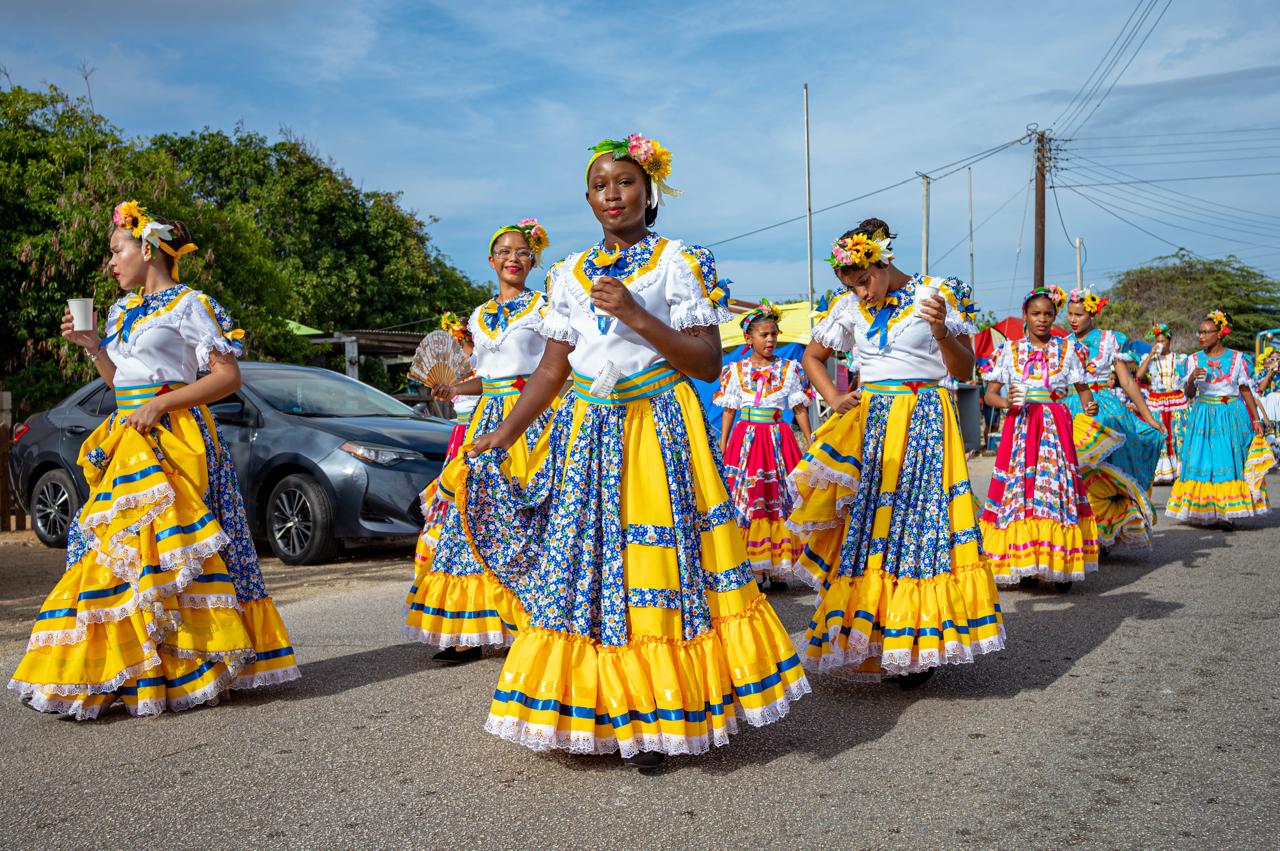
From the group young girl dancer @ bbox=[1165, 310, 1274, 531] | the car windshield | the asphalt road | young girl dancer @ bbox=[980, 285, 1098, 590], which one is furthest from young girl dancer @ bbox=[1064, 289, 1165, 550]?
the car windshield

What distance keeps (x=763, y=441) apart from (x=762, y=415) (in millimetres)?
257

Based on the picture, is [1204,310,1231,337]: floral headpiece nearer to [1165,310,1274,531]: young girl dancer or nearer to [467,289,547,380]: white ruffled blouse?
[1165,310,1274,531]: young girl dancer

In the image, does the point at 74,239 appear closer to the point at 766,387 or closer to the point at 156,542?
the point at 766,387

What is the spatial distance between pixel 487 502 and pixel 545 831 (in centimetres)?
193

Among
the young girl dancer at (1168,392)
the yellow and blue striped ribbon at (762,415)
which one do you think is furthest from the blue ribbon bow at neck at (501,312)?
the young girl dancer at (1168,392)

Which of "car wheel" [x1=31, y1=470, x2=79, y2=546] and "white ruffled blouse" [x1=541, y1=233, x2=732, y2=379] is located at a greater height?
"white ruffled blouse" [x1=541, y1=233, x2=732, y2=379]

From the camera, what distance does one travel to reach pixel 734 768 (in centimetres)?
387

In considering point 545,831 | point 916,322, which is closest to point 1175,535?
point 916,322

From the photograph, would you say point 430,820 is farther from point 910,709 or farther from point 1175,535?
point 1175,535

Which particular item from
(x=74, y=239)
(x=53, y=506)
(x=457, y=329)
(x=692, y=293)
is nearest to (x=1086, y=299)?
(x=457, y=329)

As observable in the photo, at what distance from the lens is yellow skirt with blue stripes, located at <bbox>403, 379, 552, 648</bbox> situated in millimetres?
5535

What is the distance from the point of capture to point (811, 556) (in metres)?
5.36

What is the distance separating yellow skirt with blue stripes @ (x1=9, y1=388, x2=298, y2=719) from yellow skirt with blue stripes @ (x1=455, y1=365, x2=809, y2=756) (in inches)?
63.3

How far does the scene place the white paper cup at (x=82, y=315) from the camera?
4828 millimetres
